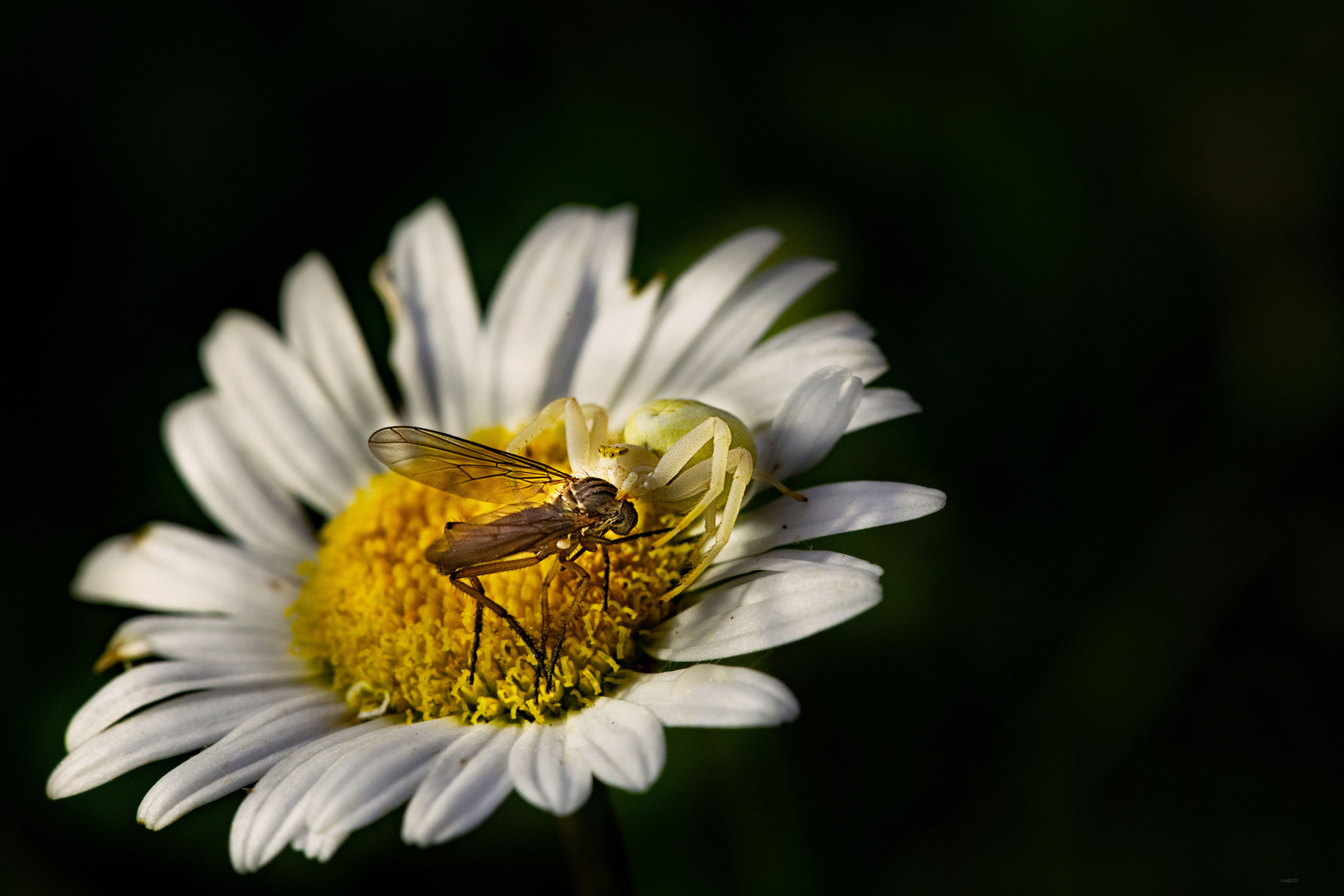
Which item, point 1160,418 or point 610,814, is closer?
point 610,814

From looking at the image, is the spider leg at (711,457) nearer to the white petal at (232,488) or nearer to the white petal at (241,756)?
the white petal at (241,756)

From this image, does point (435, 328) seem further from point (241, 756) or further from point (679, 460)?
point (241, 756)

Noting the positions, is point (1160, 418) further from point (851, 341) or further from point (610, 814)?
point (610, 814)

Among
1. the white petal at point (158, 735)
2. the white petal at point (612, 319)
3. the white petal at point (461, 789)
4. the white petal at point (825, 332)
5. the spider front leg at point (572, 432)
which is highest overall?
the white petal at point (612, 319)

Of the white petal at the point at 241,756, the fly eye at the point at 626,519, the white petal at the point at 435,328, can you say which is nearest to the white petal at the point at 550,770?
the fly eye at the point at 626,519

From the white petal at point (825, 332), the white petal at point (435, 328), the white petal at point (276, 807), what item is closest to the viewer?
the white petal at point (276, 807)

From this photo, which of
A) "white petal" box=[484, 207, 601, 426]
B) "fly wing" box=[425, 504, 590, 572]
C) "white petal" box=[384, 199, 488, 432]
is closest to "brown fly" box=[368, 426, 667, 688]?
"fly wing" box=[425, 504, 590, 572]

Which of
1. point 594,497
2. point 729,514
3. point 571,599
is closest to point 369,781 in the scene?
point 571,599

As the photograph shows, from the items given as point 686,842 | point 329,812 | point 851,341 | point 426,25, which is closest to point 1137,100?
point 851,341
